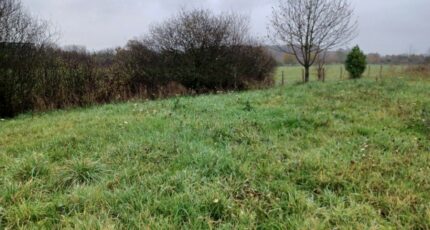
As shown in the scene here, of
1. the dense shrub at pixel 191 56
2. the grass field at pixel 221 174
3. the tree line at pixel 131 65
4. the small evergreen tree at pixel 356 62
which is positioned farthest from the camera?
the small evergreen tree at pixel 356 62

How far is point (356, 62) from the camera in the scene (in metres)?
21.8

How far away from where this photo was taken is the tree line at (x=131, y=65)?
952 cm

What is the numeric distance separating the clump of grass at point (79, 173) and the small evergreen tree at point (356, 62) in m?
21.5

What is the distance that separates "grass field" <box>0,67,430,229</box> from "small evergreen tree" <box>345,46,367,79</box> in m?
17.2

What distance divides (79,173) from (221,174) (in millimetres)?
1525

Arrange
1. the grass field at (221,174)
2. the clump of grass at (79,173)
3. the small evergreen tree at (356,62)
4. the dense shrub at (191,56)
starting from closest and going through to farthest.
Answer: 1. the grass field at (221,174)
2. the clump of grass at (79,173)
3. the dense shrub at (191,56)
4. the small evergreen tree at (356,62)

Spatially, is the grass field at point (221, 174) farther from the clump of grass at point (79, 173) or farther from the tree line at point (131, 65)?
the tree line at point (131, 65)

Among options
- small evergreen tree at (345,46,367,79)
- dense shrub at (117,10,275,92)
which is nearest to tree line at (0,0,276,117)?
dense shrub at (117,10,275,92)

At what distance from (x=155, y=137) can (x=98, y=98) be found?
7.17 meters

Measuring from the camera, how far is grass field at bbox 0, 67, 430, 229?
8.68ft

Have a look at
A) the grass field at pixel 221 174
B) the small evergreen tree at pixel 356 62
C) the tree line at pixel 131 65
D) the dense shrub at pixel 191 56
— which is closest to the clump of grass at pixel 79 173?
the grass field at pixel 221 174

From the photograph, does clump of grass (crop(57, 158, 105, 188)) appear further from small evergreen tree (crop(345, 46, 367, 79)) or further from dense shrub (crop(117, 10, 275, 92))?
small evergreen tree (crop(345, 46, 367, 79))

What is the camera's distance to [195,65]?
14695 mm

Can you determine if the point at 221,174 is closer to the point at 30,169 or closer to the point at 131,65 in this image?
the point at 30,169
